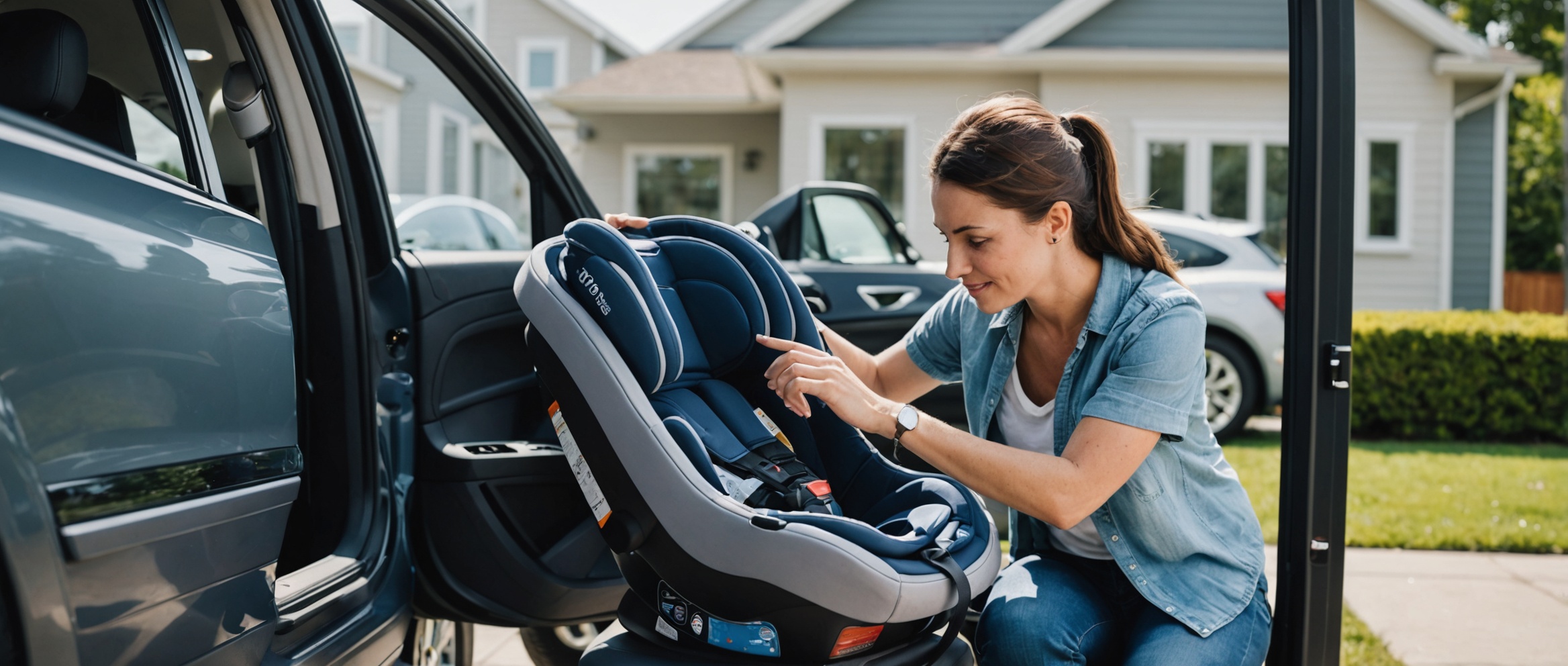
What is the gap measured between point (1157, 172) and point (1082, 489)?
35.8 ft

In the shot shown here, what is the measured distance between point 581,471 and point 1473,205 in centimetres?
1402

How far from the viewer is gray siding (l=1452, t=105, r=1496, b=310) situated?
1295cm

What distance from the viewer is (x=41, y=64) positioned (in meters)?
1.66

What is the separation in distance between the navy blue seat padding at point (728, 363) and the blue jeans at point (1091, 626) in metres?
0.19

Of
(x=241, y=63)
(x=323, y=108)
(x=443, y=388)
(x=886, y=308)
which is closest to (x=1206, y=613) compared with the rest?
(x=443, y=388)

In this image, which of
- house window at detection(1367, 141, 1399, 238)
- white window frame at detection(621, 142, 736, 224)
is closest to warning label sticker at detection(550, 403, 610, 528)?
white window frame at detection(621, 142, 736, 224)

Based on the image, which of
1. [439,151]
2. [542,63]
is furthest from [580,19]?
[439,151]

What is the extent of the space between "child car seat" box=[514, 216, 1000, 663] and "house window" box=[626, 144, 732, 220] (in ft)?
39.7

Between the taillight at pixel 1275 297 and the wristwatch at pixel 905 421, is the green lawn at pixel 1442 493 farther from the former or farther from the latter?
the wristwatch at pixel 905 421

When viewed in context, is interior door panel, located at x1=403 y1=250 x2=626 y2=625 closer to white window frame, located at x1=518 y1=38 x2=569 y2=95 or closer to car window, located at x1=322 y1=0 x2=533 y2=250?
car window, located at x1=322 y1=0 x2=533 y2=250

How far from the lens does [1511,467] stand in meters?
6.70

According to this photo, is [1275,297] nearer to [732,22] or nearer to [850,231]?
[850,231]

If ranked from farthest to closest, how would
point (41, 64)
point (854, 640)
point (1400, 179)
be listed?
point (1400, 179), point (854, 640), point (41, 64)

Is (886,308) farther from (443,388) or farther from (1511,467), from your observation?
(1511,467)
